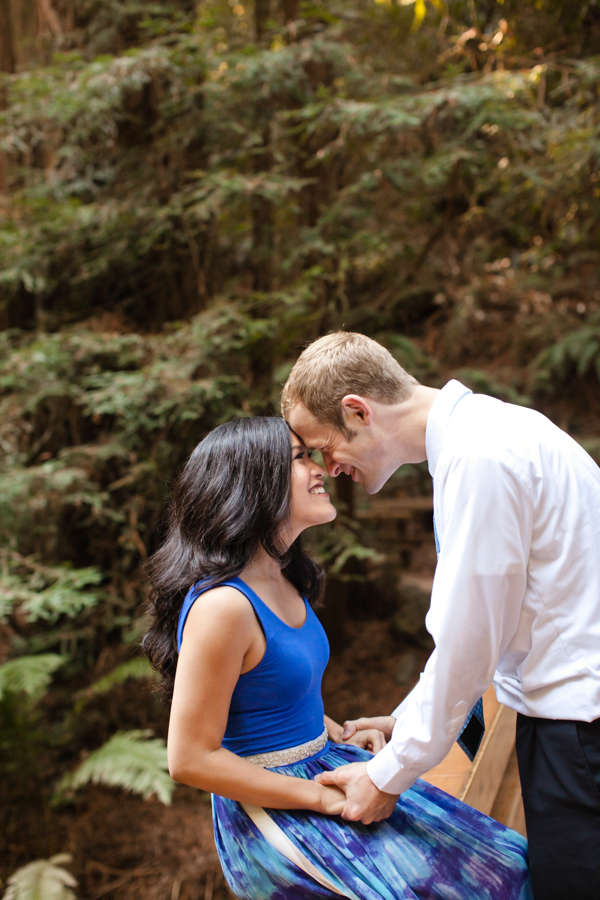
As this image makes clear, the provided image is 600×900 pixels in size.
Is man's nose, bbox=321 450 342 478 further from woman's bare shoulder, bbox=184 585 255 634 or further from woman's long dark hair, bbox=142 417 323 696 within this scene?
woman's bare shoulder, bbox=184 585 255 634

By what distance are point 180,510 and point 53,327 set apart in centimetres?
344

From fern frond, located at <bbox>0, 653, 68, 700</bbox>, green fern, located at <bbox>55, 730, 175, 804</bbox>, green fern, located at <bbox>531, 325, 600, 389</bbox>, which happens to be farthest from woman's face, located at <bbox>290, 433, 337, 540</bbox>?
green fern, located at <bbox>531, 325, 600, 389</bbox>

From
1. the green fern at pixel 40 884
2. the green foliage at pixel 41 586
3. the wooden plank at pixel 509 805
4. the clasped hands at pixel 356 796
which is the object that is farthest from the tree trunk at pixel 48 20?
the wooden plank at pixel 509 805

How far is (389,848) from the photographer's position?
129 centimetres

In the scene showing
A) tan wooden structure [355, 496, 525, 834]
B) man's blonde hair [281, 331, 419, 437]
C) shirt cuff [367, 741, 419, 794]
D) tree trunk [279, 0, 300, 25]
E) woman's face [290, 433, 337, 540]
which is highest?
tree trunk [279, 0, 300, 25]

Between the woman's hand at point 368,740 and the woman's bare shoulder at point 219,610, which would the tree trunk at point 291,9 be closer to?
the woman's bare shoulder at point 219,610

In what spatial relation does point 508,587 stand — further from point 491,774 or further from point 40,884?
point 40,884

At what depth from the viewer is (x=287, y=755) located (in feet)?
4.70

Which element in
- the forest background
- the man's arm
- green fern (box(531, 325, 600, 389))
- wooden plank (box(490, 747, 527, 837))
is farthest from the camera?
green fern (box(531, 325, 600, 389))

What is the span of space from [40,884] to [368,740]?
2276 millimetres

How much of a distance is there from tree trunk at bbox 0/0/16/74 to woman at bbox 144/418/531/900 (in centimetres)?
467

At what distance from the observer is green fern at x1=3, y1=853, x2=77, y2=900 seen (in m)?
2.82

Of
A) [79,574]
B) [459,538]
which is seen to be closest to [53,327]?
[79,574]

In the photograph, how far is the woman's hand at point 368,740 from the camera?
65.4 inches
